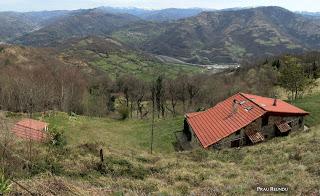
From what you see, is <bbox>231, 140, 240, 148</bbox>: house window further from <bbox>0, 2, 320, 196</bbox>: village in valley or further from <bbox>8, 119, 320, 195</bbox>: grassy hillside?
<bbox>8, 119, 320, 195</bbox>: grassy hillside

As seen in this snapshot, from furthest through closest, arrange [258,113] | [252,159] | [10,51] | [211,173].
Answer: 1. [10,51]
2. [258,113]
3. [252,159]
4. [211,173]

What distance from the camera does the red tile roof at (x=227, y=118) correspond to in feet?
117

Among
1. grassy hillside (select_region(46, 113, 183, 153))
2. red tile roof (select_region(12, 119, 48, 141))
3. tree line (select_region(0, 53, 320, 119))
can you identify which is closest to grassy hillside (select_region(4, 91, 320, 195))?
red tile roof (select_region(12, 119, 48, 141))

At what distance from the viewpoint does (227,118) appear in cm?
3888

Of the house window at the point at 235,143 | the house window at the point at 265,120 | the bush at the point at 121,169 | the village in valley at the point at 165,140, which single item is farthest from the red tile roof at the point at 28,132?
the house window at the point at 265,120

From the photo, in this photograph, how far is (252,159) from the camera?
23859 millimetres

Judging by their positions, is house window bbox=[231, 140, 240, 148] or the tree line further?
the tree line

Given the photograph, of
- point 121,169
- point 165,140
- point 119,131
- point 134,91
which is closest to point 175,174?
point 121,169

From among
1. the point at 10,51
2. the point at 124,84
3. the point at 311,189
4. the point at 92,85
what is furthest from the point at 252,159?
the point at 10,51

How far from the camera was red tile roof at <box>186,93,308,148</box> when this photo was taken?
117 feet

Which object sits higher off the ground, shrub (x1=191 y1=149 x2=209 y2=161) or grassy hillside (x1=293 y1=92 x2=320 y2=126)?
shrub (x1=191 y1=149 x2=209 y2=161)

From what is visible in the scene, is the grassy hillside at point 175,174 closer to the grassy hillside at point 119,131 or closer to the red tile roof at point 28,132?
the red tile roof at point 28,132

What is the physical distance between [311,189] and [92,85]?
93.5m

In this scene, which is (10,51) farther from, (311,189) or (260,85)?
(311,189)
